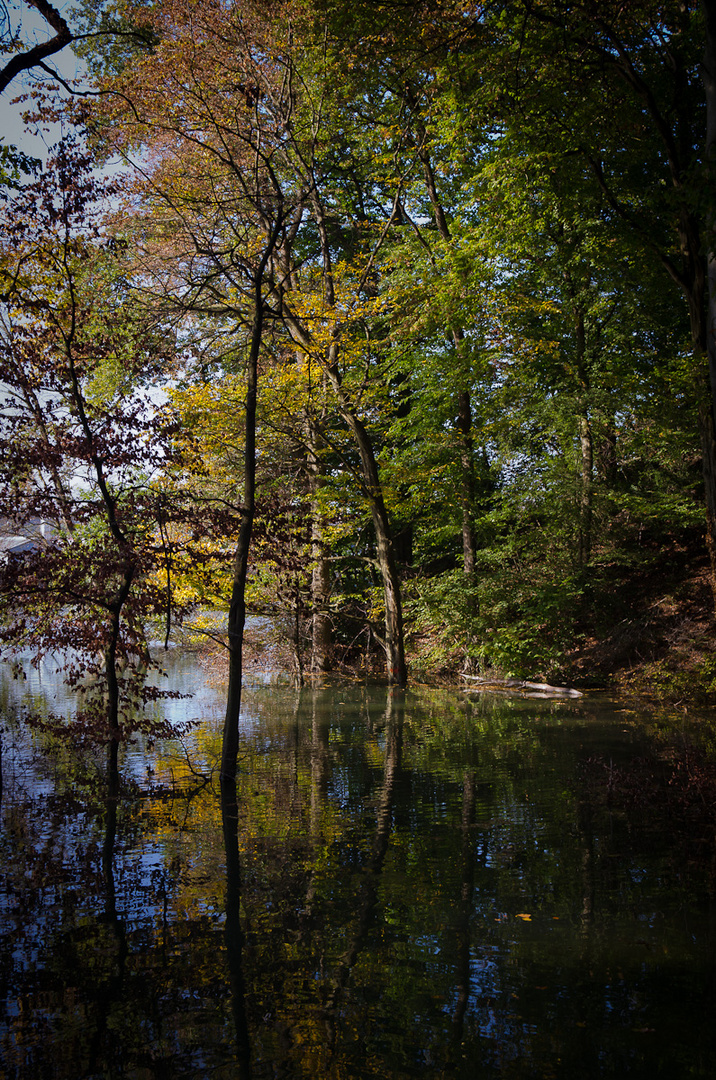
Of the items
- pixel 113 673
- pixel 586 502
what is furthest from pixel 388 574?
pixel 113 673

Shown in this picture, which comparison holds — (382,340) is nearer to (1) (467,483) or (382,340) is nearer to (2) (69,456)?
(1) (467,483)

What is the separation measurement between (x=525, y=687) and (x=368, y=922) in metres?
12.4

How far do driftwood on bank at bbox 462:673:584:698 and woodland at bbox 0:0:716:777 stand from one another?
1.10 ft

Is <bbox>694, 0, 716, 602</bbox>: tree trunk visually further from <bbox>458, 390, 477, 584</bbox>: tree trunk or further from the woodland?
<bbox>458, 390, 477, 584</bbox>: tree trunk

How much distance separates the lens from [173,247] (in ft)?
54.6

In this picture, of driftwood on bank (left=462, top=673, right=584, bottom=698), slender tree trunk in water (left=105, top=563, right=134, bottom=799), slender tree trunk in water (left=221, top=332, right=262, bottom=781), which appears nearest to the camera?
slender tree trunk in water (left=221, top=332, right=262, bottom=781)

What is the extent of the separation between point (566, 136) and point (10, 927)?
12.6 meters

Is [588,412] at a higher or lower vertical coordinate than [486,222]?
lower

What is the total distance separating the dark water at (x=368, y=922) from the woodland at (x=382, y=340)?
2.54 metres

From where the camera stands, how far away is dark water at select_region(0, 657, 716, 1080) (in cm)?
345

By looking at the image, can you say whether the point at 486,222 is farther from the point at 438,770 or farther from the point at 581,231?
the point at 438,770

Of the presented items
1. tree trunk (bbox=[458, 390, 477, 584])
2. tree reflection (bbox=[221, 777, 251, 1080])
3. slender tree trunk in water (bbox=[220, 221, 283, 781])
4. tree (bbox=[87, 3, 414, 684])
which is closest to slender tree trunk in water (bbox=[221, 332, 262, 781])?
slender tree trunk in water (bbox=[220, 221, 283, 781])

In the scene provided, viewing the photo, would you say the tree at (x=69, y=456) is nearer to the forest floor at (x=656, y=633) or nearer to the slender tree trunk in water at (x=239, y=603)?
the slender tree trunk in water at (x=239, y=603)

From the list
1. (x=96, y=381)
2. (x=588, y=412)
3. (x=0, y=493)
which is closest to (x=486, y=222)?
(x=588, y=412)
